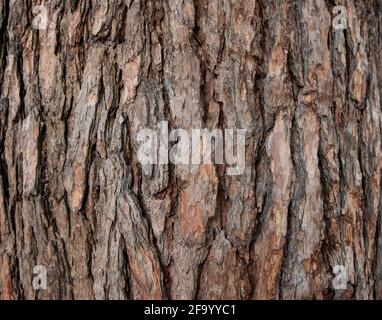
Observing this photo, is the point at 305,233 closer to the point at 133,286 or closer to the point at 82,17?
the point at 133,286

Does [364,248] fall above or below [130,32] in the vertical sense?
below

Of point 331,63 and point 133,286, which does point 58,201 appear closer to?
point 133,286

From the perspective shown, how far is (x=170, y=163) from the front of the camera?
5.72 feet

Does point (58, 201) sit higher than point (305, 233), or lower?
higher

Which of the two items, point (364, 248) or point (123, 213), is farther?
point (364, 248)

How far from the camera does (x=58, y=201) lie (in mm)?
1800

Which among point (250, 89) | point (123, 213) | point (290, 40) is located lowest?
point (123, 213)

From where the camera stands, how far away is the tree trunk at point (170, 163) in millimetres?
1747

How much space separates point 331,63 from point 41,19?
995 millimetres

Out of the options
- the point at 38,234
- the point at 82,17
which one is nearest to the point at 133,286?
the point at 38,234

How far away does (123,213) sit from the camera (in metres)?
1.74

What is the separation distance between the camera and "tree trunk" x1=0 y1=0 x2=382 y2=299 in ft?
5.73
